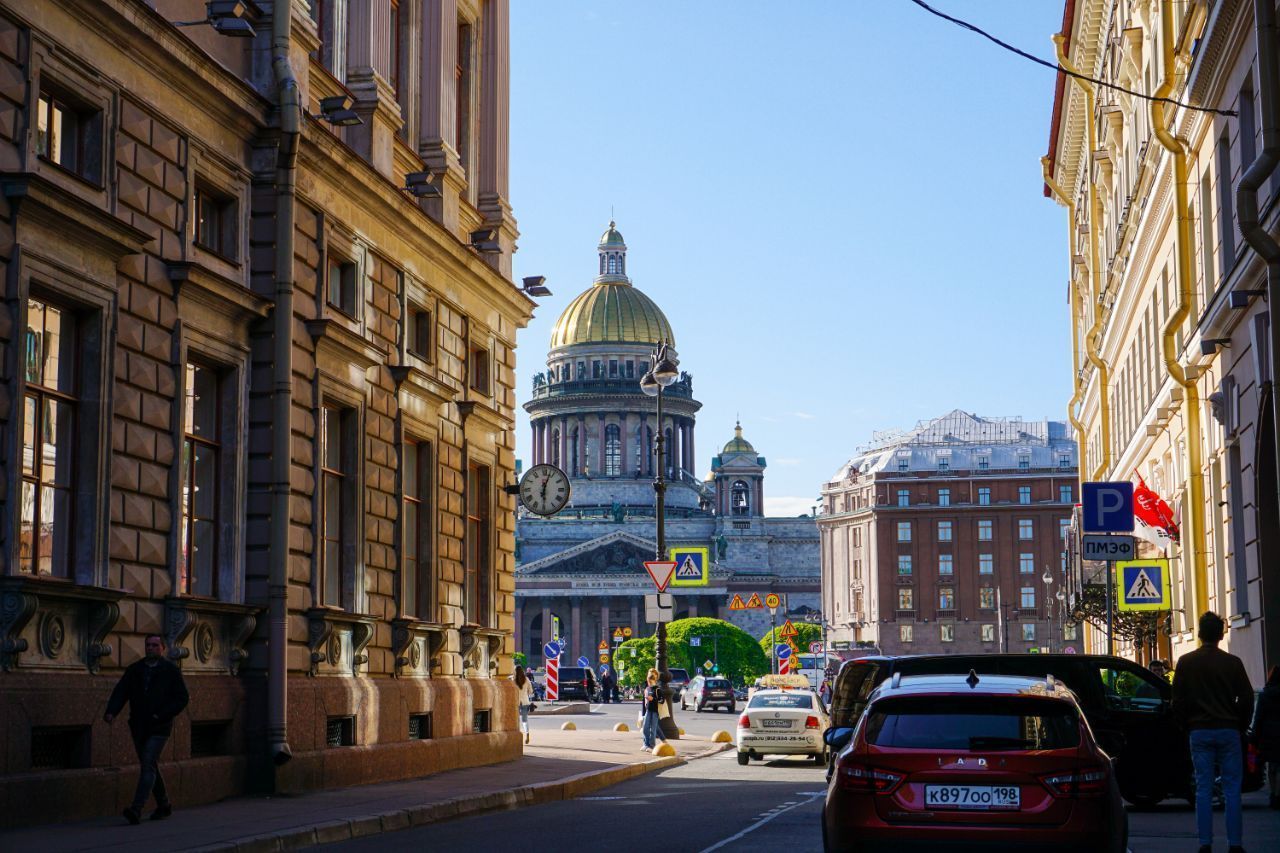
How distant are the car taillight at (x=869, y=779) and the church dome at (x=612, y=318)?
6641 inches

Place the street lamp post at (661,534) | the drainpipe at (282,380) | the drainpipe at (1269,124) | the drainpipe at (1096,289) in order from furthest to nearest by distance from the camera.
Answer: the drainpipe at (1096,289) → the street lamp post at (661,534) → the drainpipe at (282,380) → the drainpipe at (1269,124)

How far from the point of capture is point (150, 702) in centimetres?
1716

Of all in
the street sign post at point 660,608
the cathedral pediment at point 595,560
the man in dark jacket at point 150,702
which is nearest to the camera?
the man in dark jacket at point 150,702

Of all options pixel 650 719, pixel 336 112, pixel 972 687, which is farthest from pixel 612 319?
pixel 972 687

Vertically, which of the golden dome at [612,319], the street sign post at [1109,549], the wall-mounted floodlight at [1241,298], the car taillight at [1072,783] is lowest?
the car taillight at [1072,783]

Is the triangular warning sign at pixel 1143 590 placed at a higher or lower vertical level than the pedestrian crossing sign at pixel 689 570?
lower

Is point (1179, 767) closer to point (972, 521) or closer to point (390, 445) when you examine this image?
point (390, 445)

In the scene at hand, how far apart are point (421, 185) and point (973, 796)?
61.0ft

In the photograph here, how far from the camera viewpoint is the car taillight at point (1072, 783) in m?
11.0

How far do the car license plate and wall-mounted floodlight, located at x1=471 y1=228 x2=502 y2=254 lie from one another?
70.5 ft

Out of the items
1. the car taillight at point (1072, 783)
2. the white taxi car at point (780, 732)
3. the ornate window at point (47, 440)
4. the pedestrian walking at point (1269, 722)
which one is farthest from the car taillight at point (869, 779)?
the white taxi car at point (780, 732)

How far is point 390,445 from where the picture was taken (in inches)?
1037

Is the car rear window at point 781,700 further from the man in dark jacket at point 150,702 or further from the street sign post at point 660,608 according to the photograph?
the man in dark jacket at point 150,702

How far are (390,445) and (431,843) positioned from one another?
10396 mm
